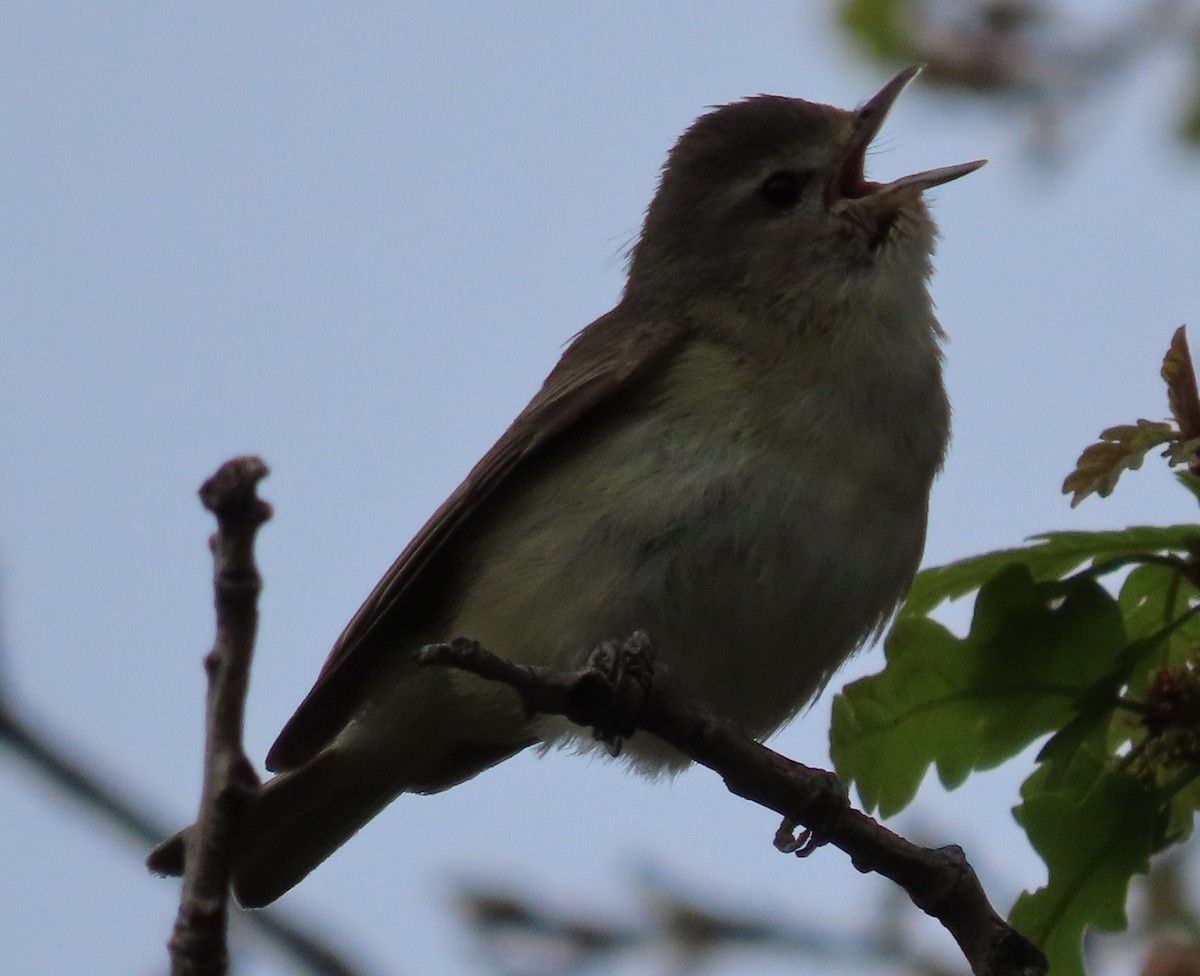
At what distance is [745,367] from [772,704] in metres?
0.83

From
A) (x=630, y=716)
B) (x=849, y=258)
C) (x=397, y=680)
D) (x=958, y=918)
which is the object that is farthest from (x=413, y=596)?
(x=958, y=918)

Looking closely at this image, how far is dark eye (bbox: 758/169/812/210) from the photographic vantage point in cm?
465

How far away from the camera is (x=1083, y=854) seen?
2678 millimetres

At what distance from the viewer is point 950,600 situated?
9.58 ft

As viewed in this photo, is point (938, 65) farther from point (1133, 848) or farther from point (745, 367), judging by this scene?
point (1133, 848)

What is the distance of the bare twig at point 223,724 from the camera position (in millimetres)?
1665

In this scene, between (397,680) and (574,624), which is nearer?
(574,624)

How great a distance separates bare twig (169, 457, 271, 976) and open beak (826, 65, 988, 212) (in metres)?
3.00

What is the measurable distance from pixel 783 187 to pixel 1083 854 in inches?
97.0

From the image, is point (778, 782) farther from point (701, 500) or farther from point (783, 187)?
point (783, 187)

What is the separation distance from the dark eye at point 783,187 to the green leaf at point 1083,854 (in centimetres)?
232

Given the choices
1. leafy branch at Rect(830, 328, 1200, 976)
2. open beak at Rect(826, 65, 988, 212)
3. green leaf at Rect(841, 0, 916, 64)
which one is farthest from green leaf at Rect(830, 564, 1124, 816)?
green leaf at Rect(841, 0, 916, 64)

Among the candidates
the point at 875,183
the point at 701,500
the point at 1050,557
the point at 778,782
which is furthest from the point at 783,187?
the point at 778,782

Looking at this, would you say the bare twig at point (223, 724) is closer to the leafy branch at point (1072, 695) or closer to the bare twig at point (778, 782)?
the bare twig at point (778, 782)
